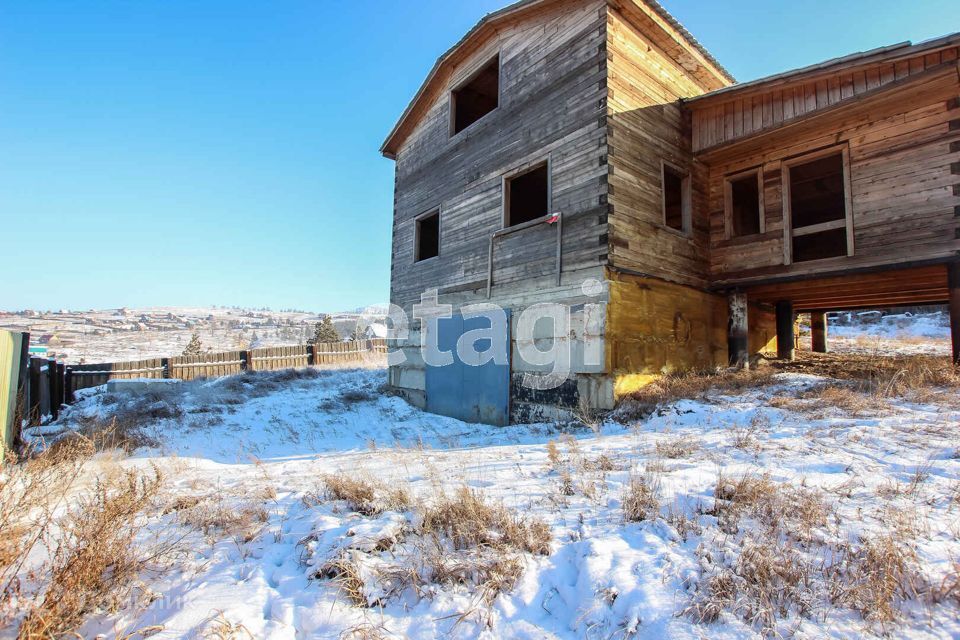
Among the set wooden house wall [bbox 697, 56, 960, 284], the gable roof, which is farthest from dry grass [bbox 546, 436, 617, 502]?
the gable roof

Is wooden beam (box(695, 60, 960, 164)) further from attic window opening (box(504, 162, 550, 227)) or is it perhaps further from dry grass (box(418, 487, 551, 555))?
dry grass (box(418, 487, 551, 555))

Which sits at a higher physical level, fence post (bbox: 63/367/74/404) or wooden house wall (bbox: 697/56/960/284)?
wooden house wall (bbox: 697/56/960/284)

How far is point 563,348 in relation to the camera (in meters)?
9.62

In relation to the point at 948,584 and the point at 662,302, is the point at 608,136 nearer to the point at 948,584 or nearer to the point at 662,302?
the point at 662,302

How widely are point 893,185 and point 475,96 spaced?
11.3 meters

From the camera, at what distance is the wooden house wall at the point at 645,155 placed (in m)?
9.36

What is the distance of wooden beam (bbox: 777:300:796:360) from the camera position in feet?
45.0

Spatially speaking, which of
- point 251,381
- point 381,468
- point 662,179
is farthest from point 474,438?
point 251,381

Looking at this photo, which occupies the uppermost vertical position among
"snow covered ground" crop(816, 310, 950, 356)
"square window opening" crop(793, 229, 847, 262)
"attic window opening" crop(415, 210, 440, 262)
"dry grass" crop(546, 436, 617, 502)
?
"attic window opening" crop(415, 210, 440, 262)

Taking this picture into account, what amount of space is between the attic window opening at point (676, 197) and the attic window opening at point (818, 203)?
2129 millimetres

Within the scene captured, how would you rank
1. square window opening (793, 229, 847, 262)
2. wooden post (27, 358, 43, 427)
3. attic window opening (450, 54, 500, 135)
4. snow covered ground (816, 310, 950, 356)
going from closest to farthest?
wooden post (27, 358, 43, 427) → square window opening (793, 229, 847, 262) → attic window opening (450, 54, 500, 135) → snow covered ground (816, 310, 950, 356)

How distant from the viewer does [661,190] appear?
10344mm

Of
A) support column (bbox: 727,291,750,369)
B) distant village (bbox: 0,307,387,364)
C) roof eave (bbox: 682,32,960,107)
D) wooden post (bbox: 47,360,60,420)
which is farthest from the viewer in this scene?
distant village (bbox: 0,307,387,364)

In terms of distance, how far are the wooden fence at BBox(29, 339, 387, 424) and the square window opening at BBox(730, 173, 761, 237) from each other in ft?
59.4
